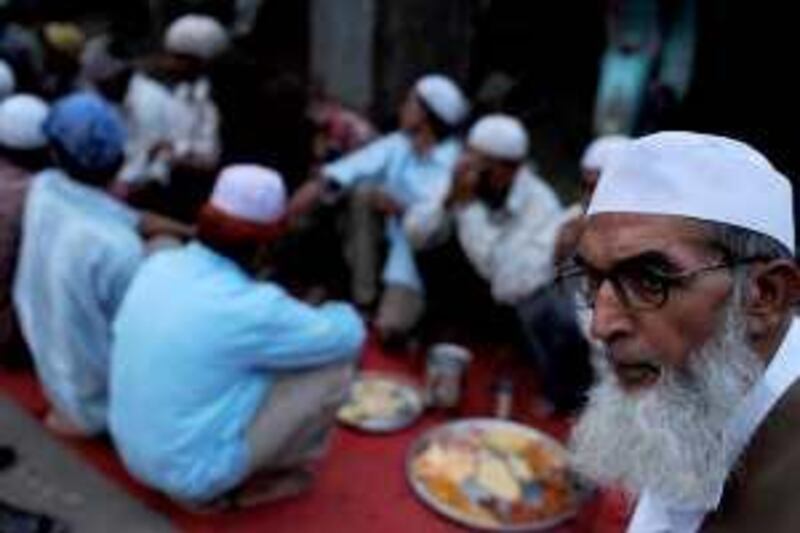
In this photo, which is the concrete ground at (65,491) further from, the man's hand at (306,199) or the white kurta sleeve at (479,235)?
the white kurta sleeve at (479,235)

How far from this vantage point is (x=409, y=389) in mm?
5113

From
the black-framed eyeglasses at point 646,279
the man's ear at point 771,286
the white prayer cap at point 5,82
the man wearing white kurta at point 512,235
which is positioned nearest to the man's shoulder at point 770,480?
the man's ear at point 771,286

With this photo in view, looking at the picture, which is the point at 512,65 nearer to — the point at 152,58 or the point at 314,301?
the point at 152,58

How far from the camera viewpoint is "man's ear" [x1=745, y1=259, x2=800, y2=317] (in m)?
1.90

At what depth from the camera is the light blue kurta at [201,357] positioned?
3.91 metres

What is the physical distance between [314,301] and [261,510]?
153cm

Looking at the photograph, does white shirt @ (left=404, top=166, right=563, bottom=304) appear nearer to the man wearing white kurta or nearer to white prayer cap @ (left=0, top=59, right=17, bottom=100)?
the man wearing white kurta

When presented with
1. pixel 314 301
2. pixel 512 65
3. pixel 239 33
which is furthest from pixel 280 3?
pixel 314 301

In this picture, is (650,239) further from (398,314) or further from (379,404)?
(398,314)

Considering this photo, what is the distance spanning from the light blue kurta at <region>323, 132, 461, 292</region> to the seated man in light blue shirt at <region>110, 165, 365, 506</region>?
1.29 meters

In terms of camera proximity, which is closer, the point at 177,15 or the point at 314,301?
the point at 314,301

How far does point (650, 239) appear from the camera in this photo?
6.17ft

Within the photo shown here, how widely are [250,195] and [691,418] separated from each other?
2.44 meters

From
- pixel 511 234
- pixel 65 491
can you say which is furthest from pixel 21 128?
pixel 511 234
